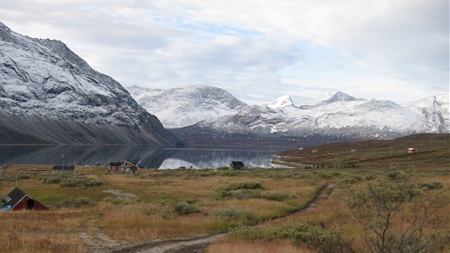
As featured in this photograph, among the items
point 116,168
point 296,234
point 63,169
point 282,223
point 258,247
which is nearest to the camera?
point 258,247

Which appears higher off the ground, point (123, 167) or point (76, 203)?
point (123, 167)

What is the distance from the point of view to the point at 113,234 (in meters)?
18.6

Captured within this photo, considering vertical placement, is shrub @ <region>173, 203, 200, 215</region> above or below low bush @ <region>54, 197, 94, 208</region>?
above

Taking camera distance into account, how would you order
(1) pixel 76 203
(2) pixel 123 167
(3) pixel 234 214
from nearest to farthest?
(3) pixel 234 214, (1) pixel 76 203, (2) pixel 123 167

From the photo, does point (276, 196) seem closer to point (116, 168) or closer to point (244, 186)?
point (244, 186)

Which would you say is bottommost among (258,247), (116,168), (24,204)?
(24,204)

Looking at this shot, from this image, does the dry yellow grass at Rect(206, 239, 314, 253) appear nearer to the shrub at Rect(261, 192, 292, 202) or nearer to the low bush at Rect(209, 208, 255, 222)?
the low bush at Rect(209, 208, 255, 222)

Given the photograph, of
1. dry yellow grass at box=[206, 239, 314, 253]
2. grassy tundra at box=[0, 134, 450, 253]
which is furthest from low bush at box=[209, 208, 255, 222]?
dry yellow grass at box=[206, 239, 314, 253]

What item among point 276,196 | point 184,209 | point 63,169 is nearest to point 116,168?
point 63,169

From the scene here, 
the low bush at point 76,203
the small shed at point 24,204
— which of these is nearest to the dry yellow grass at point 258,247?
the low bush at point 76,203

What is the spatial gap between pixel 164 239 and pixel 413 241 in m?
10.2

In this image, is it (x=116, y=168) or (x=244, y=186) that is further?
(x=116, y=168)

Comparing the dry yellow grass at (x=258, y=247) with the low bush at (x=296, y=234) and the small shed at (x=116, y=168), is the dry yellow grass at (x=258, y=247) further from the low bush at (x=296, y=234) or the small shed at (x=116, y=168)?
the small shed at (x=116, y=168)

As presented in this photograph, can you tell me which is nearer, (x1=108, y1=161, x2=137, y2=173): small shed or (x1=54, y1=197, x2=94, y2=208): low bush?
(x1=54, y1=197, x2=94, y2=208): low bush
